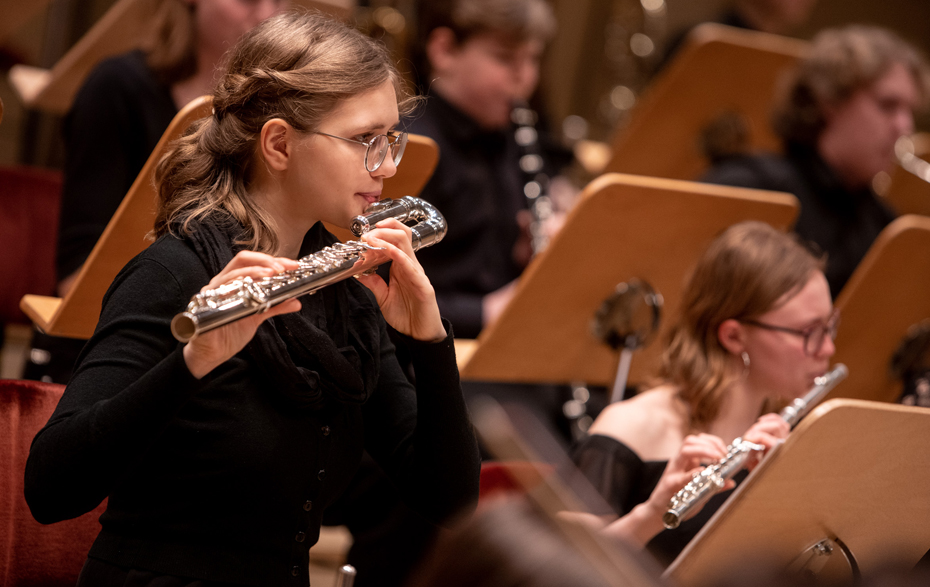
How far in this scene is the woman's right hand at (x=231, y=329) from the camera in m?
0.91

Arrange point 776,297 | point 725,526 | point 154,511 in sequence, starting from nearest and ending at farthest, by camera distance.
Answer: point 154,511 < point 725,526 < point 776,297

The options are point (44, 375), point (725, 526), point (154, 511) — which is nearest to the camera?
point (154, 511)

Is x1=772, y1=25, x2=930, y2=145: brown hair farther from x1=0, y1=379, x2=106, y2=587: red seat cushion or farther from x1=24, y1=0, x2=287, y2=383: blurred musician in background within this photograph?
x1=0, y1=379, x2=106, y2=587: red seat cushion

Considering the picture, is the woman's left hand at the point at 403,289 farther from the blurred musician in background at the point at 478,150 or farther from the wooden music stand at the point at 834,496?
the blurred musician in background at the point at 478,150

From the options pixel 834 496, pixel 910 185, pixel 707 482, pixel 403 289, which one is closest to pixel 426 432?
pixel 403 289

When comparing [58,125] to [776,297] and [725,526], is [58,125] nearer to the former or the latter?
[776,297]

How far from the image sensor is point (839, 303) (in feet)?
6.77

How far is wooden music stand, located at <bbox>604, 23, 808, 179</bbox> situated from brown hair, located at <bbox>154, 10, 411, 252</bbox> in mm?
1611

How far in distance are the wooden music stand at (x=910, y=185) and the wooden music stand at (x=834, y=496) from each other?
1.92 meters

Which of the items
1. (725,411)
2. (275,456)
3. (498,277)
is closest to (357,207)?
(275,456)

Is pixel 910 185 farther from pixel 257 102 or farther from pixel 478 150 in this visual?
pixel 257 102

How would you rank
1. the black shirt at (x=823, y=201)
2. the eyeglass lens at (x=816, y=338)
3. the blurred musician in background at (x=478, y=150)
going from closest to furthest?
the eyeglass lens at (x=816, y=338) → the blurred musician in background at (x=478, y=150) → the black shirt at (x=823, y=201)

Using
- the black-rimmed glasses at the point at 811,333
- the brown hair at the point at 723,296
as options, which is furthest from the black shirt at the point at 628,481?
the black-rimmed glasses at the point at 811,333

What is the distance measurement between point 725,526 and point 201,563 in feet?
1.92
